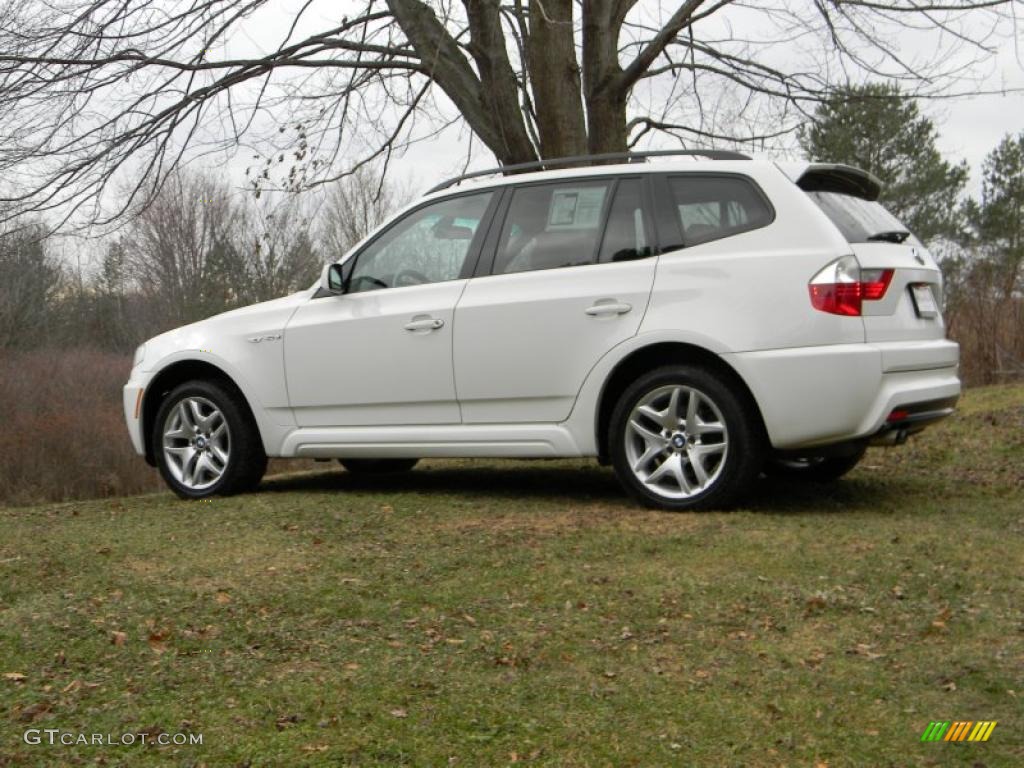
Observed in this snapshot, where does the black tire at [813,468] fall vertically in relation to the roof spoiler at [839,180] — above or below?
below

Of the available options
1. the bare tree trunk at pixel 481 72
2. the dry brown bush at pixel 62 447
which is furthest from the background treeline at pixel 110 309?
the bare tree trunk at pixel 481 72

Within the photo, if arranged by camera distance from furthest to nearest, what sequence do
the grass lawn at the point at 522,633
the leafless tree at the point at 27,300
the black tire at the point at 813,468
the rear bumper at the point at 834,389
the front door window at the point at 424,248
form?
the leafless tree at the point at 27,300 < the black tire at the point at 813,468 < the front door window at the point at 424,248 < the rear bumper at the point at 834,389 < the grass lawn at the point at 522,633

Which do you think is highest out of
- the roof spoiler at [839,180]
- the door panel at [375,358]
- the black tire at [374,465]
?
the roof spoiler at [839,180]

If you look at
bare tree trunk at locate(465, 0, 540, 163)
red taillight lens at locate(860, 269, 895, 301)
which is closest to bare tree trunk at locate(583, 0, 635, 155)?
bare tree trunk at locate(465, 0, 540, 163)

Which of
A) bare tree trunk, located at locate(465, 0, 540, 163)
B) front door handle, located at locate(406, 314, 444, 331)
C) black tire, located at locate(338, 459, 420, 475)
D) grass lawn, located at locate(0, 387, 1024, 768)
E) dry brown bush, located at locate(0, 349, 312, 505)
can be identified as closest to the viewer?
grass lawn, located at locate(0, 387, 1024, 768)

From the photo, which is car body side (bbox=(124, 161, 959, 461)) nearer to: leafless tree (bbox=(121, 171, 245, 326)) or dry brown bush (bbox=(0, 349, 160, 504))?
dry brown bush (bbox=(0, 349, 160, 504))

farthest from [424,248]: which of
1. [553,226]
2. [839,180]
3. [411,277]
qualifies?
[839,180]

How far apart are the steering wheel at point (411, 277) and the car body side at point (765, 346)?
39 cm

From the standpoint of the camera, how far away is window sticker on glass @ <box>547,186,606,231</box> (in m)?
6.75

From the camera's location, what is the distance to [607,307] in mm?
6426

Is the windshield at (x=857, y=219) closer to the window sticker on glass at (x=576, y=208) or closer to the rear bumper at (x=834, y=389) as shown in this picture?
the rear bumper at (x=834, y=389)

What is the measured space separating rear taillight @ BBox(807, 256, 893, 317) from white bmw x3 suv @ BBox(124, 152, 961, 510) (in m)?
0.01

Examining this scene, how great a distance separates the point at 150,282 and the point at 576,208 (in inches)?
1441

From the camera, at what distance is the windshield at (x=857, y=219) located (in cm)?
616
